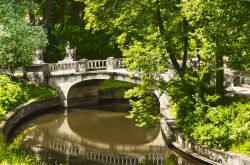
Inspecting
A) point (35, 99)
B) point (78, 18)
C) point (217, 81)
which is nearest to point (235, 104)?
point (217, 81)

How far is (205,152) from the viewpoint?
21.0m

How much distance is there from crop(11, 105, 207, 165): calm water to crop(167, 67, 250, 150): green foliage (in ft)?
6.24

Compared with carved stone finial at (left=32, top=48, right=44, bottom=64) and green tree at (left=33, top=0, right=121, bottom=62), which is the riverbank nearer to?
carved stone finial at (left=32, top=48, right=44, bottom=64)

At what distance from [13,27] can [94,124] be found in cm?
1155

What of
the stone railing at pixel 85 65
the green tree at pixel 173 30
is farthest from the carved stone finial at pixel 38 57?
the green tree at pixel 173 30

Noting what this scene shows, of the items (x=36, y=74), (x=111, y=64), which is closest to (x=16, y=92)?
(x=36, y=74)

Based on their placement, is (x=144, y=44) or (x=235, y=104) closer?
(x=235, y=104)

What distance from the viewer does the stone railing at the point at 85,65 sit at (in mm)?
36594

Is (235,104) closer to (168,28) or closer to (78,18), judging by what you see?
(168,28)

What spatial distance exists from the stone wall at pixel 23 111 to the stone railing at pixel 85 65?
262 cm

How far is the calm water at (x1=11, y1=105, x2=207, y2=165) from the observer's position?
24594 mm

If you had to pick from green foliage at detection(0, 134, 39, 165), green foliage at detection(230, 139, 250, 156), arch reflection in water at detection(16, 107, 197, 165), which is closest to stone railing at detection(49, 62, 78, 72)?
arch reflection in water at detection(16, 107, 197, 165)

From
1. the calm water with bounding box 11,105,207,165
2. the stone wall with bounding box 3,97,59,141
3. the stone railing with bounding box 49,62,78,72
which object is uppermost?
the stone railing with bounding box 49,62,78,72

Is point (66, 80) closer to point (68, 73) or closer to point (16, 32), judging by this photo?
point (68, 73)
